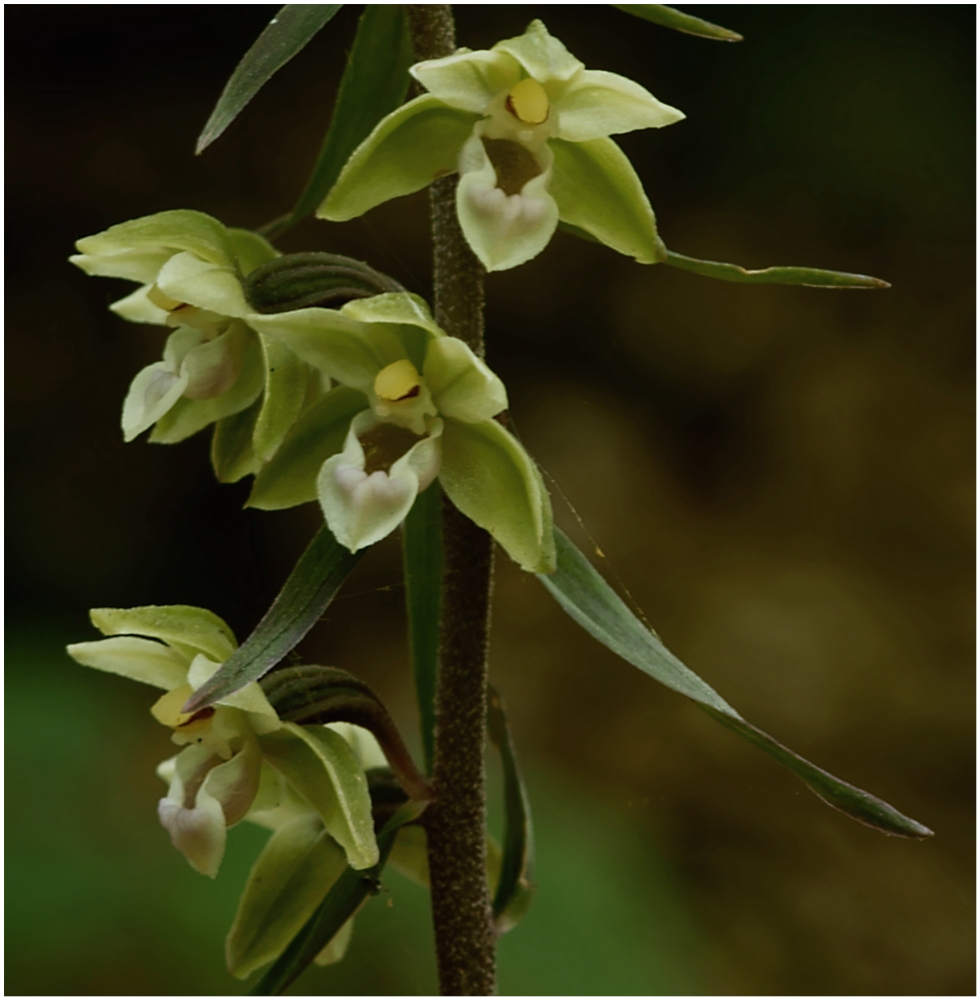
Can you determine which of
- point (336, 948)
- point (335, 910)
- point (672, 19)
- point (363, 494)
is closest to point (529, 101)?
point (672, 19)

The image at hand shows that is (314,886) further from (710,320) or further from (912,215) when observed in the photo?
(912,215)

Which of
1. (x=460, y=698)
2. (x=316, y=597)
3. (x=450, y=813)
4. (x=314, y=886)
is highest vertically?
(x=316, y=597)

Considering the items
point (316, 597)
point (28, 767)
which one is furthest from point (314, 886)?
point (28, 767)

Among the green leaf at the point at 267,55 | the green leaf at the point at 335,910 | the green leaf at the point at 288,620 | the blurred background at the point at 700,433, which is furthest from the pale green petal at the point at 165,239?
the blurred background at the point at 700,433

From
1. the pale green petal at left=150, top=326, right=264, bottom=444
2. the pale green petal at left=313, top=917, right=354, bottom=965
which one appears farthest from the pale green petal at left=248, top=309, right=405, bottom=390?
the pale green petal at left=313, top=917, right=354, bottom=965

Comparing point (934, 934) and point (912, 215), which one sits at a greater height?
point (912, 215)

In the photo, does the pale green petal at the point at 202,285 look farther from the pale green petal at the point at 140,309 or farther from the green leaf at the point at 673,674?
the green leaf at the point at 673,674

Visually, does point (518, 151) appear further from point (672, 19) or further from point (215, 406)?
point (215, 406)
